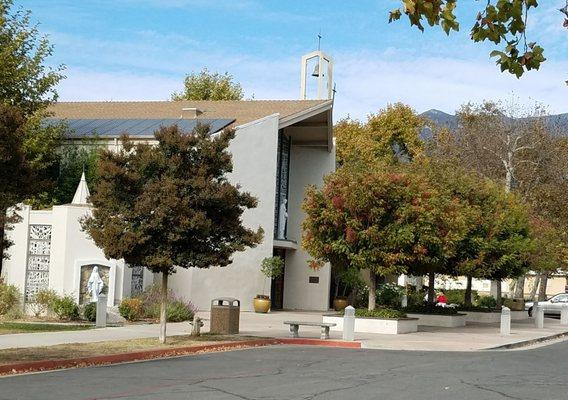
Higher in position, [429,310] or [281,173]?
[281,173]

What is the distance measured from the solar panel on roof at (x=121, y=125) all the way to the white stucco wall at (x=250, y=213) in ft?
4.85

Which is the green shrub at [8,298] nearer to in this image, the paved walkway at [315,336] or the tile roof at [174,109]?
the paved walkway at [315,336]

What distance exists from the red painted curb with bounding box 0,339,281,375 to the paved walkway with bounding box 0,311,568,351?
2376mm

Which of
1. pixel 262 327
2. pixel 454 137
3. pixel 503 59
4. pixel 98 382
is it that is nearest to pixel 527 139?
pixel 454 137

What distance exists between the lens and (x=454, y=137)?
60000 millimetres

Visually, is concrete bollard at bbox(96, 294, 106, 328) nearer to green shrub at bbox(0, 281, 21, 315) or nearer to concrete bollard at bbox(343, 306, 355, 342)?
green shrub at bbox(0, 281, 21, 315)

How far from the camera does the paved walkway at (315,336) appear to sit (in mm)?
21031

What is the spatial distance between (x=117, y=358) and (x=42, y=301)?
1131cm

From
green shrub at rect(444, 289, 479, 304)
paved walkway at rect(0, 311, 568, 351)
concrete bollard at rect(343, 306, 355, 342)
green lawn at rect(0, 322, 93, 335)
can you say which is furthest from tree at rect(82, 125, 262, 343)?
green shrub at rect(444, 289, 479, 304)

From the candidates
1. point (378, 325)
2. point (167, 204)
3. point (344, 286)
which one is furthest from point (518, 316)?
point (167, 204)

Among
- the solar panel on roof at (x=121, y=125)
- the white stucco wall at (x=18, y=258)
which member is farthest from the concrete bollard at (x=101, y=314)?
the solar panel on roof at (x=121, y=125)

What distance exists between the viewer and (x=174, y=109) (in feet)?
142

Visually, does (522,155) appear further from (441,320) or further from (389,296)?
(441,320)

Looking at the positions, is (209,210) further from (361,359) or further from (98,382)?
(98,382)
